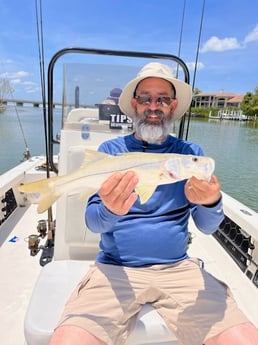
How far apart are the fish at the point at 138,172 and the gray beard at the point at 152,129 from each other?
1.87 ft

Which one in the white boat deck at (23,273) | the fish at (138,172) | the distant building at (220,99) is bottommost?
the white boat deck at (23,273)

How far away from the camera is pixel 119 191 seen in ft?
4.12

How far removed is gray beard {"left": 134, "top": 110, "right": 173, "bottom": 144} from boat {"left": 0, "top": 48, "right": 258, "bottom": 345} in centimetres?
54

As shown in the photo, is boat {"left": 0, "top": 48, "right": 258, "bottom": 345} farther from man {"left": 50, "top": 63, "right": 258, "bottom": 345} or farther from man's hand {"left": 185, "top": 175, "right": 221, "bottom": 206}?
man's hand {"left": 185, "top": 175, "right": 221, "bottom": 206}

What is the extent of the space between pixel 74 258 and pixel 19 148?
12.6 m

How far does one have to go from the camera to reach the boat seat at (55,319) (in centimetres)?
134

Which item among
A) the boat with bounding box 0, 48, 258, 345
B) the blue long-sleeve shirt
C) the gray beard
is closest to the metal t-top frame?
the boat with bounding box 0, 48, 258, 345

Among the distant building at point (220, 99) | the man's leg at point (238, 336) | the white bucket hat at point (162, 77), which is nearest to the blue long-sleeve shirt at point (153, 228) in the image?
the man's leg at point (238, 336)

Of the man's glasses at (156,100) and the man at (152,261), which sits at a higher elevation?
the man's glasses at (156,100)

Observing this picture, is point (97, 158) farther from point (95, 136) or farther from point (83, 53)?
point (83, 53)

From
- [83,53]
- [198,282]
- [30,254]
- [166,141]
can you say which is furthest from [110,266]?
[83,53]

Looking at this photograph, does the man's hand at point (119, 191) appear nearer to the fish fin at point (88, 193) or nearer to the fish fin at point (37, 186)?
the fish fin at point (88, 193)

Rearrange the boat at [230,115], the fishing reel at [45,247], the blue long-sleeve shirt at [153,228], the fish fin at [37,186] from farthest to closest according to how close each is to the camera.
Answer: the boat at [230,115]
the fishing reel at [45,247]
the blue long-sleeve shirt at [153,228]
the fish fin at [37,186]

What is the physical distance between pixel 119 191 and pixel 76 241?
1079mm
